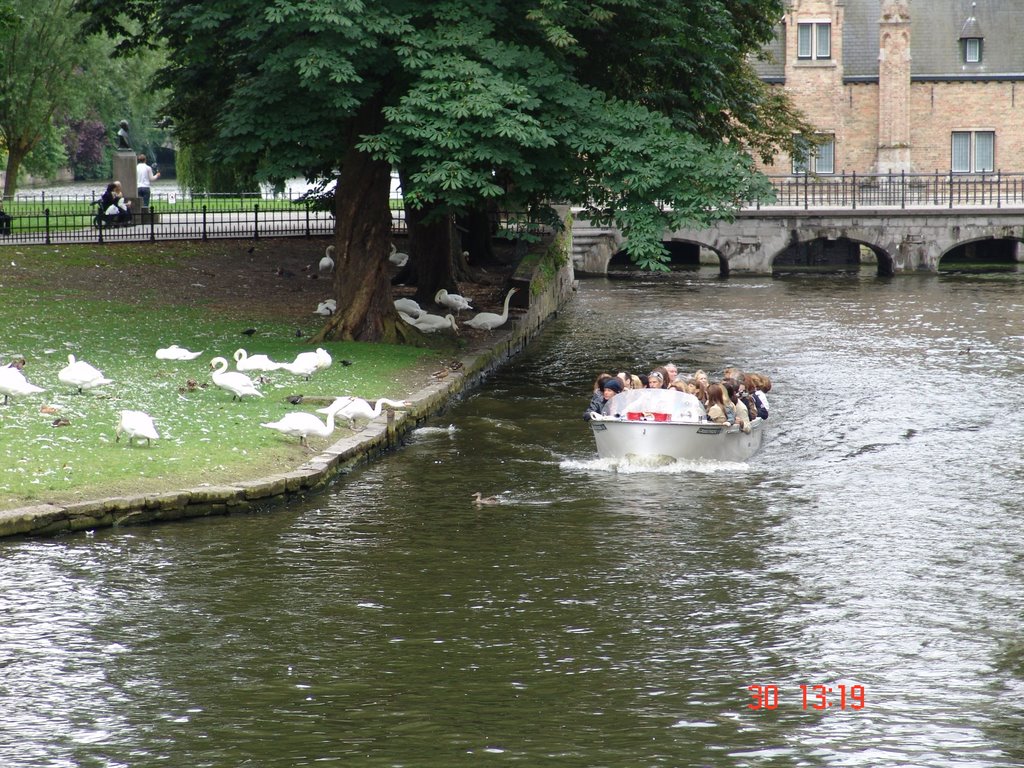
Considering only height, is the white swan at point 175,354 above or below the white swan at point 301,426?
above

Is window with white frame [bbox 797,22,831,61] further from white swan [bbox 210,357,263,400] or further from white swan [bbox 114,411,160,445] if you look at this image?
white swan [bbox 114,411,160,445]

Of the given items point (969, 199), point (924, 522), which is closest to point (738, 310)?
point (969, 199)

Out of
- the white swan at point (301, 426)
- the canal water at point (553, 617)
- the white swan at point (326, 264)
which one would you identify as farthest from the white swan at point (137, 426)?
the white swan at point (326, 264)

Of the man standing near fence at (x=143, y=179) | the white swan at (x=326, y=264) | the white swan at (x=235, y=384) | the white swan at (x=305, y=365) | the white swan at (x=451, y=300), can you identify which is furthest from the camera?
the man standing near fence at (x=143, y=179)

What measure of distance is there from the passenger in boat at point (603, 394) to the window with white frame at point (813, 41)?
49.2 m

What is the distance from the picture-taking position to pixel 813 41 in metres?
65.8

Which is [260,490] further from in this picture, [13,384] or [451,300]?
[451,300]

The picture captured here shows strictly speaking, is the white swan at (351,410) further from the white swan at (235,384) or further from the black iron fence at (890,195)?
the black iron fence at (890,195)

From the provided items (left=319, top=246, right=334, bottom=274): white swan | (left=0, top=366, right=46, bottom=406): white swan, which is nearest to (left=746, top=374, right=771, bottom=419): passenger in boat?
(left=0, top=366, right=46, bottom=406): white swan

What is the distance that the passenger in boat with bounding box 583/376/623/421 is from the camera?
1977 cm

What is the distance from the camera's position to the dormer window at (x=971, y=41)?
217 ft

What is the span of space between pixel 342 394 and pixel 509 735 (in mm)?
12510

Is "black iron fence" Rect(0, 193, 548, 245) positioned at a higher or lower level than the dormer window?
lower
